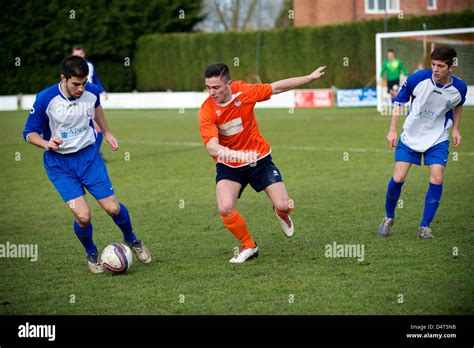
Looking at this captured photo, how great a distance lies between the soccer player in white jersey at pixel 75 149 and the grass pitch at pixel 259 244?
52cm

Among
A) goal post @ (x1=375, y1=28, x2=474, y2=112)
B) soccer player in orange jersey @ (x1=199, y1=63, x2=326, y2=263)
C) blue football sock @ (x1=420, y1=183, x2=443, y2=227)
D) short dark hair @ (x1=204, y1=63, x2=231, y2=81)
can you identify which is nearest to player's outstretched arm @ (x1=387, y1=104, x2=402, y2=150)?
blue football sock @ (x1=420, y1=183, x2=443, y2=227)

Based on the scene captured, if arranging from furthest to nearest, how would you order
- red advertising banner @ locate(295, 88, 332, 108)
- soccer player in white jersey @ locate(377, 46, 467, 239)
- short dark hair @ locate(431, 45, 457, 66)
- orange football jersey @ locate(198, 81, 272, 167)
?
red advertising banner @ locate(295, 88, 332, 108), soccer player in white jersey @ locate(377, 46, 467, 239), short dark hair @ locate(431, 45, 457, 66), orange football jersey @ locate(198, 81, 272, 167)

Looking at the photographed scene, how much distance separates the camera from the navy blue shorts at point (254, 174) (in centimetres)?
708

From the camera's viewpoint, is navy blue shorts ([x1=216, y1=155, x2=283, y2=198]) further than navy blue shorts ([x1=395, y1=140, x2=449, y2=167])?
No

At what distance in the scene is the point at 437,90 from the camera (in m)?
7.59

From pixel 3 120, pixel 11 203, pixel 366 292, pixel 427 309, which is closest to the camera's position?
pixel 427 309

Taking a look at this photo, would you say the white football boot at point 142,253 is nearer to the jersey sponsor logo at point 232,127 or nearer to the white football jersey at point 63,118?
the white football jersey at point 63,118

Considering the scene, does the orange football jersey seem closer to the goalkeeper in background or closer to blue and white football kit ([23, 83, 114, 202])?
blue and white football kit ([23, 83, 114, 202])

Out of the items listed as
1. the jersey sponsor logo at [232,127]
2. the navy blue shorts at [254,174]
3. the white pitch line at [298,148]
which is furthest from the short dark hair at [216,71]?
the white pitch line at [298,148]

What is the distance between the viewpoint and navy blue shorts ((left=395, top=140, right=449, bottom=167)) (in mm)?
7707

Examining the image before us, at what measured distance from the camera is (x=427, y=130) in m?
7.75
